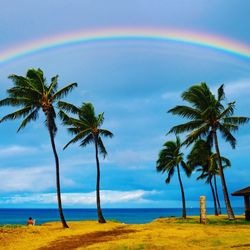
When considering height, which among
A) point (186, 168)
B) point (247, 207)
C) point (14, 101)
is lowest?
point (247, 207)

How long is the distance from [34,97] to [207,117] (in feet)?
54.6

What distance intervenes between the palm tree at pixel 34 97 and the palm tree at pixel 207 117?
37.3 feet

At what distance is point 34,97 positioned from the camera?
33.3 metres

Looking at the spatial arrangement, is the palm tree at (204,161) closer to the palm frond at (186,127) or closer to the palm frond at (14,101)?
the palm frond at (186,127)

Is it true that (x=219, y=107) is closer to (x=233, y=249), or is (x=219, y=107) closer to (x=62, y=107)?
(x=62, y=107)

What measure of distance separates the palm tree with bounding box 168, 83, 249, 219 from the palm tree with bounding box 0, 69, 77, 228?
11.4 metres

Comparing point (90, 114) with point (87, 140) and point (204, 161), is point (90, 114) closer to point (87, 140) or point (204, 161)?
point (87, 140)

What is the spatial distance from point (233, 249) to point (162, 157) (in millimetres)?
38469

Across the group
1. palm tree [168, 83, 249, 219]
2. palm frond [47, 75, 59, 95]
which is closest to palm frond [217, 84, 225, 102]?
palm tree [168, 83, 249, 219]

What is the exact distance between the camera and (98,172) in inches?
1508

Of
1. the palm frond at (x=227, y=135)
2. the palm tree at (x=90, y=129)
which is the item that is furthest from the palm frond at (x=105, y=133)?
the palm frond at (x=227, y=135)

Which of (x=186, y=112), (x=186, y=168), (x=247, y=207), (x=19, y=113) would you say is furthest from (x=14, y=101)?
(x=186, y=168)

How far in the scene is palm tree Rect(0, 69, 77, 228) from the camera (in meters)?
32.8

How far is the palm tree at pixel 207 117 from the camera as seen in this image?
36.0 metres
